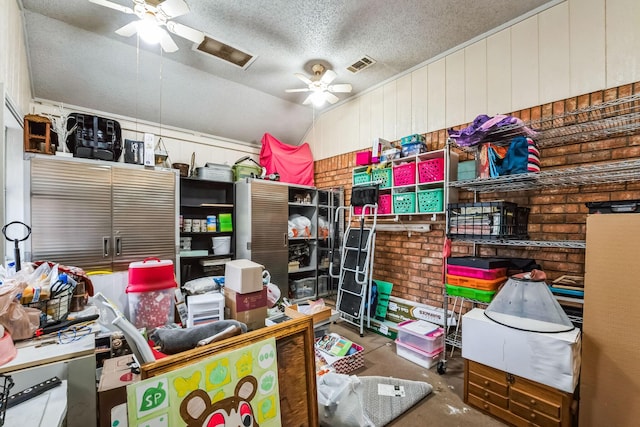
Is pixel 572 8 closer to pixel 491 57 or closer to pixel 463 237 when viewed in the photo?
pixel 491 57

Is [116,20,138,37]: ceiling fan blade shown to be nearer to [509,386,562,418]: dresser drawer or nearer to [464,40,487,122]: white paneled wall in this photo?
[464,40,487,122]: white paneled wall

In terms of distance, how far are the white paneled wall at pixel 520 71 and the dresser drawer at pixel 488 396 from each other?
2477mm

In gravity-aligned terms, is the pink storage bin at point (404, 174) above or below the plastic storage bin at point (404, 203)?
above

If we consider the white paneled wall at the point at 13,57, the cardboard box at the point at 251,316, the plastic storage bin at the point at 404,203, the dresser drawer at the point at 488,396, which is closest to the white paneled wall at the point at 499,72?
the plastic storage bin at the point at 404,203

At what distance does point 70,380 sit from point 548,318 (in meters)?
2.56

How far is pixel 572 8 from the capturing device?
2.31 meters

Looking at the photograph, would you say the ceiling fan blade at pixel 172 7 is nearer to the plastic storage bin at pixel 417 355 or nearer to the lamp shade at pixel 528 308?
the lamp shade at pixel 528 308

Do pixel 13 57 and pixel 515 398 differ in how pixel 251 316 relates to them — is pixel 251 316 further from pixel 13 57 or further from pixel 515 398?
pixel 13 57

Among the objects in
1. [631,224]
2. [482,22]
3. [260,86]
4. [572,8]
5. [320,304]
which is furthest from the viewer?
[260,86]

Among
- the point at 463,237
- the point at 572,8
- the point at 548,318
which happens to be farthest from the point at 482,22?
the point at 548,318

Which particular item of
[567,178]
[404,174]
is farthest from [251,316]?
[567,178]

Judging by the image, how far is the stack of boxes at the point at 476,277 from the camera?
2207 mm

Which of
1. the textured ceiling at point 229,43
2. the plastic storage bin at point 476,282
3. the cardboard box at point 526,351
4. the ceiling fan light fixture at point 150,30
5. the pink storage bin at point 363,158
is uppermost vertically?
the textured ceiling at point 229,43

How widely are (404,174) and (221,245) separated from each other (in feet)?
8.66
